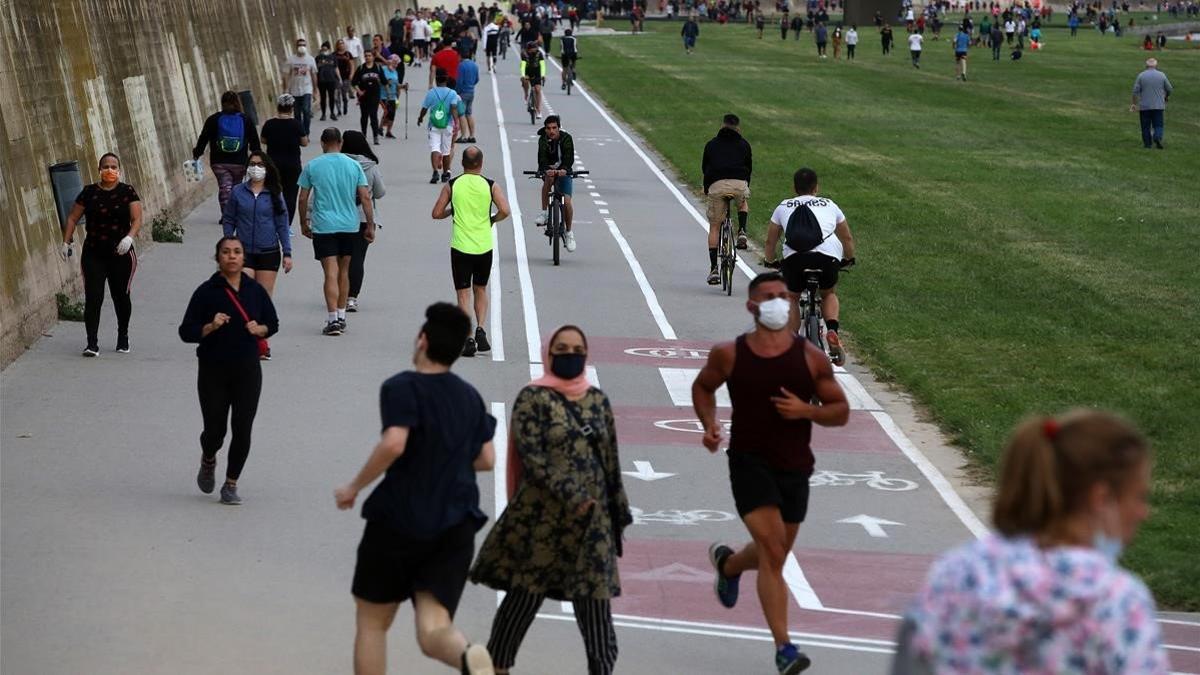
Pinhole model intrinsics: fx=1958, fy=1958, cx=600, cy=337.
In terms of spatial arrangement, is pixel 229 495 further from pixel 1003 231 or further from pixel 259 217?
pixel 1003 231

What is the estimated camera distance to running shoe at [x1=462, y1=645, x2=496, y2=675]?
7.29m

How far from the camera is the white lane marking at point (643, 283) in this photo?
19609mm

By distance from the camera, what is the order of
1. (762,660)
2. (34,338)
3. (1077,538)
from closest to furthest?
1. (1077,538)
2. (762,660)
3. (34,338)

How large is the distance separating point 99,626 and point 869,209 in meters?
22.3

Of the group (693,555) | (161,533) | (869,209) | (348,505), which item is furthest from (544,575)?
(869,209)

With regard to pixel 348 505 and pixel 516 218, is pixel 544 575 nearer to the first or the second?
pixel 348 505

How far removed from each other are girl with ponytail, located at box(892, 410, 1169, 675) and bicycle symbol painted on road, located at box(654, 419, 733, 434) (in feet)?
34.5

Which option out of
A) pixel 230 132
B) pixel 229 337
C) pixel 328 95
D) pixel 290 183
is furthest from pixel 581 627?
pixel 328 95

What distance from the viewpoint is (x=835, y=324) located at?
1638cm

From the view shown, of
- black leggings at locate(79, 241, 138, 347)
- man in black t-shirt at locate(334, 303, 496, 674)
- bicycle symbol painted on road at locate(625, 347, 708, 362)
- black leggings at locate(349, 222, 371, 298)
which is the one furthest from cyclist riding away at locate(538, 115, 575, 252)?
man in black t-shirt at locate(334, 303, 496, 674)

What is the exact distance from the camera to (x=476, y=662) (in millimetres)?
7316

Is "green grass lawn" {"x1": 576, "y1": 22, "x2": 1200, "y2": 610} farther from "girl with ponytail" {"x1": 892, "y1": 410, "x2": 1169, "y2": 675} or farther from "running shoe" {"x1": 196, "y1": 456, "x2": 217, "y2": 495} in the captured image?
"girl with ponytail" {"x1": 892, "y1": 410, "x2": 1169, "y2": 675}

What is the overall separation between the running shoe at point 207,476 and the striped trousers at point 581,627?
4.47 m

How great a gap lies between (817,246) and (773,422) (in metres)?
6.90
